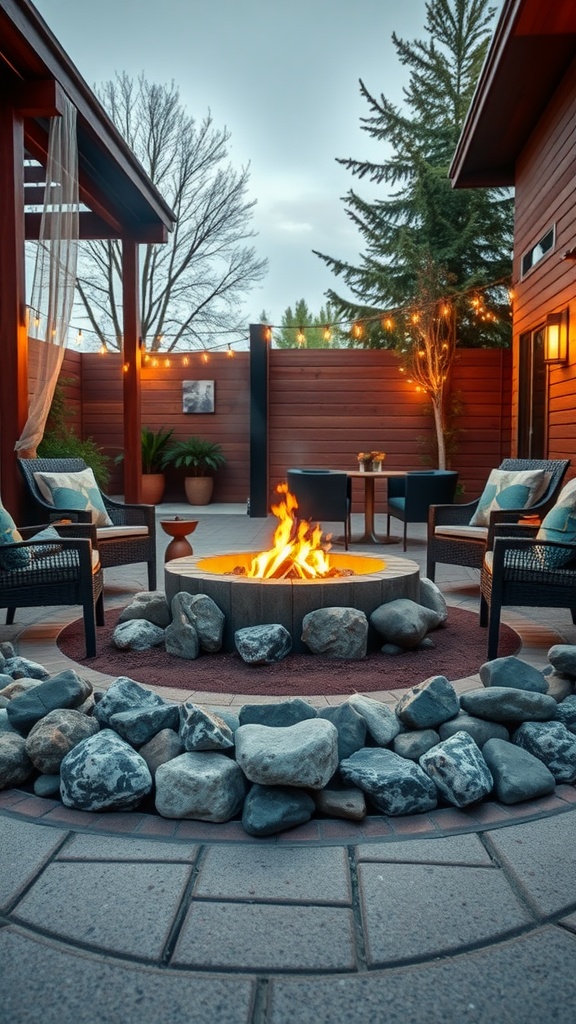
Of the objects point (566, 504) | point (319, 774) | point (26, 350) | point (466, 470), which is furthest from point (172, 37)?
point (319, 774)

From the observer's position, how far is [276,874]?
1605mm

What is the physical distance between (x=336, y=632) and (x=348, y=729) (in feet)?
3.31

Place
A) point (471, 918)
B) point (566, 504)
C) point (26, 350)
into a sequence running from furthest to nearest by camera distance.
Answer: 1. point (26, 350)
2. point (566, 504)
3. point (471, 918)

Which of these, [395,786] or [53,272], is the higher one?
[53,272]

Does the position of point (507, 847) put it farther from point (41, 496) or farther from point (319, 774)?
point (41, 496)

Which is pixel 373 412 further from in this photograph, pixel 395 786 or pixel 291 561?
pixel 395 786

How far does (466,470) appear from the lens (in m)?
10.8

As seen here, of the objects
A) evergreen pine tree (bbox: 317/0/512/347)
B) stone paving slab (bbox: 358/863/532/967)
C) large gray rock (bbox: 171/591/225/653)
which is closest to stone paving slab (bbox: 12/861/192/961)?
stone paving slab (bbox: 358/863/532/967)

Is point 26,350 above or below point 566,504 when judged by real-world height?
above

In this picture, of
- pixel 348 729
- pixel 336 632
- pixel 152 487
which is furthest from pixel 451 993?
pixel 152 487

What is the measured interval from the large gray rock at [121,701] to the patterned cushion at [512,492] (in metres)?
2.78

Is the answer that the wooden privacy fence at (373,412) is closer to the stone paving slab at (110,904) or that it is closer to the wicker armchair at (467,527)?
the wicker armchair at (467,527)

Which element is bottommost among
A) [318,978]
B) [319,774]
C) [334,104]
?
[318,978]

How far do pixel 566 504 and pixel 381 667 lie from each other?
1.12 meters
